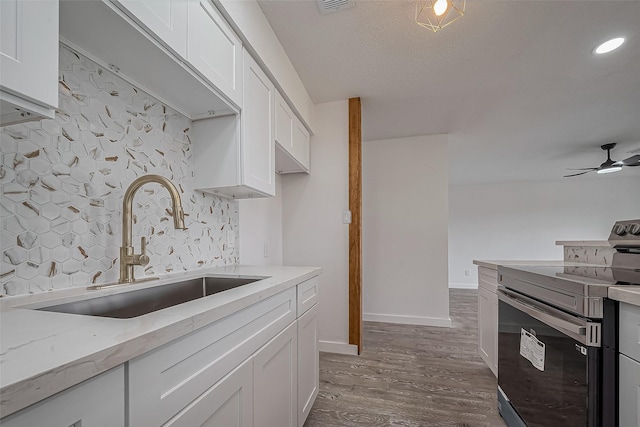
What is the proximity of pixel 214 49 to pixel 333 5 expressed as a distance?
809mm

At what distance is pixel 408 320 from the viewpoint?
3.40 metres

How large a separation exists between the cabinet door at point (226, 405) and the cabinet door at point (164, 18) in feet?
3.60

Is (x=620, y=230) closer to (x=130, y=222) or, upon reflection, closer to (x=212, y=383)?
(x=212, y=383)

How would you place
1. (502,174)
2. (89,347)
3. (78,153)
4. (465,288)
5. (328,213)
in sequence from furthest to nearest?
(465,288) → (502,174) → (328,213) → (78,153) → (89,347)

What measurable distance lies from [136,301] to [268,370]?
22.4 inches

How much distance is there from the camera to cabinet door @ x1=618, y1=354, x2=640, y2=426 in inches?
32.5

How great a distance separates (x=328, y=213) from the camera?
2.62 m

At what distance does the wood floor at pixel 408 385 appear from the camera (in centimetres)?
159

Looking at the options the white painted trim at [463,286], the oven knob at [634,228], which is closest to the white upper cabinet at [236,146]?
the oven knob at [634,228]

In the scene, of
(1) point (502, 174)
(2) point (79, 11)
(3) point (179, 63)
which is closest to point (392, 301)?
(3) point (179, 63)

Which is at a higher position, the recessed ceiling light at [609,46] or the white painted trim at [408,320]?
the recessed ceiling light at [609,46]

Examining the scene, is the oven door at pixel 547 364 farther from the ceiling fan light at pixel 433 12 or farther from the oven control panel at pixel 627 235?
the ceiling fan light at pixel 433 12

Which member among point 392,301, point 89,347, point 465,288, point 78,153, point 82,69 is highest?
point 82,69

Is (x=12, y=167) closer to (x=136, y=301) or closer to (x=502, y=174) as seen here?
(x=136, y=301)
